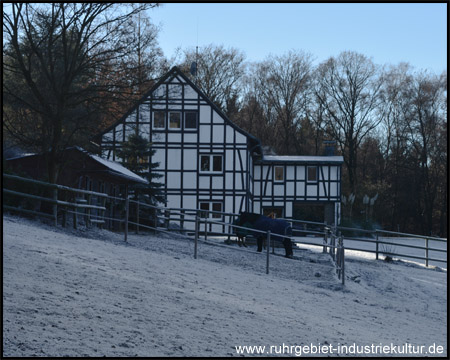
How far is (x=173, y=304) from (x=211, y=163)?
30.3 m

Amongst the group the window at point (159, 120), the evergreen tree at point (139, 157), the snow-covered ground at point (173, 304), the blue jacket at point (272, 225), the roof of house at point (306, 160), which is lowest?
the snow-covered ground at point (173, 304)

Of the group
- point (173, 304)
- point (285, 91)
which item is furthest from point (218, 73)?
point (173, 304)

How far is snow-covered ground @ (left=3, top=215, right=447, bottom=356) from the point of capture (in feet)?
24.8

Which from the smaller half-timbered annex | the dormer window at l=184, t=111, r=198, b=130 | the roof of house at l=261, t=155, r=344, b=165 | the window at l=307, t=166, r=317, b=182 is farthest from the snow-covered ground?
the window at l=307, t=166, r=317, b=182

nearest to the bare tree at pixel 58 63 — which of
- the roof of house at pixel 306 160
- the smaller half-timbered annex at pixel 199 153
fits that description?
the smaller half-timbered annex at pixel 199 153

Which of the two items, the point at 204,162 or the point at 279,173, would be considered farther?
the point at 279,173

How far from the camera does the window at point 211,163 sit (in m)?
39.9

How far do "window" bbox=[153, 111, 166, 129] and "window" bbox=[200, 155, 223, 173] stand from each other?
9.26 ft

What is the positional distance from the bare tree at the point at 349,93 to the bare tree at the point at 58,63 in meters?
32.9

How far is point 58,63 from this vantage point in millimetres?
23641

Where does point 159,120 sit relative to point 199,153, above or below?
above

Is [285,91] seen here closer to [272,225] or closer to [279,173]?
[279,173]

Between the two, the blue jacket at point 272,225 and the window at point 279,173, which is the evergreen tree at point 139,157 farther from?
the window at point 279,173

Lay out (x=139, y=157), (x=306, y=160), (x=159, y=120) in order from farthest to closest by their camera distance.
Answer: (x=306, y=160), (x=159, y=120), (x=139, y=157)
